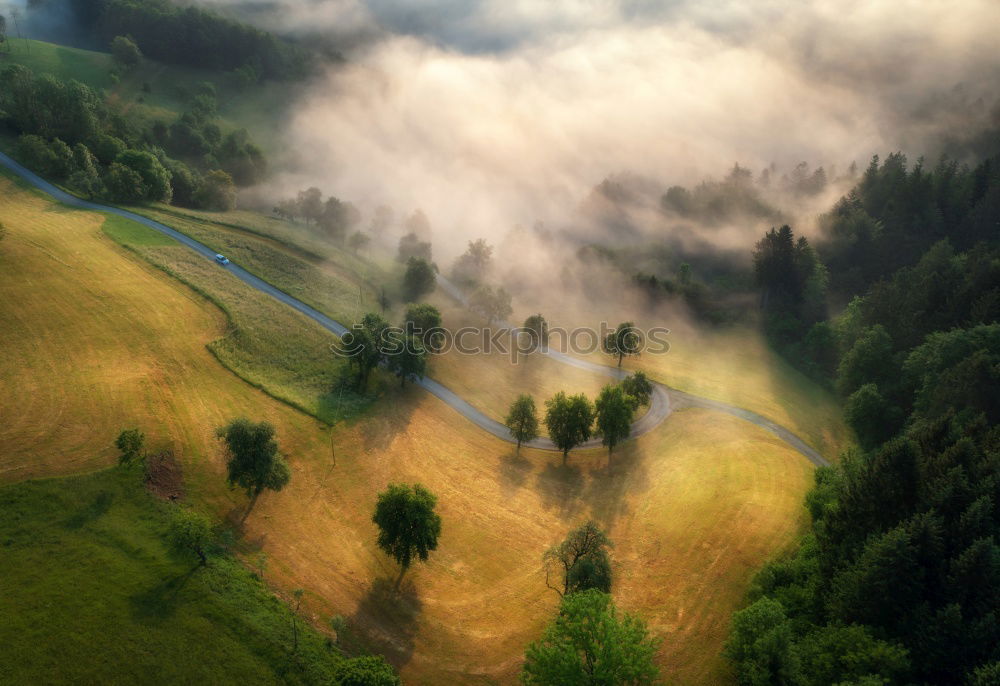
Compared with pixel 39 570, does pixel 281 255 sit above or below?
above

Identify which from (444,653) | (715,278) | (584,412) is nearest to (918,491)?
(584,412)

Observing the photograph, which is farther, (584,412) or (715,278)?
(715,278)

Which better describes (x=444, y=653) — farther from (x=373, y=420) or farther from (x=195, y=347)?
(x=195, y=347)

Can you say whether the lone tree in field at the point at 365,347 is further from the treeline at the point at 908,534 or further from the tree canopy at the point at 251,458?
the treeline at the point at 908,534

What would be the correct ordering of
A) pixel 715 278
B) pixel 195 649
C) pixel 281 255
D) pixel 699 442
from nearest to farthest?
pixel 195 649
pixel 699 442
pixel 281 255
pixel 715 278

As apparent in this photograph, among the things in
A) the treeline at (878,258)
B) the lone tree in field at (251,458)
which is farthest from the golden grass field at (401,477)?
the treeline at (878,258)

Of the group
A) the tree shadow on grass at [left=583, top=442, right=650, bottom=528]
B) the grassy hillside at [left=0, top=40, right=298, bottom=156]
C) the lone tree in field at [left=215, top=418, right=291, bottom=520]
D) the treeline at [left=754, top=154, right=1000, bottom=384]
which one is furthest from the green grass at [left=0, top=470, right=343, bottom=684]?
the grassy hillside at [left=0, top=40, right=298, bottom=156]
